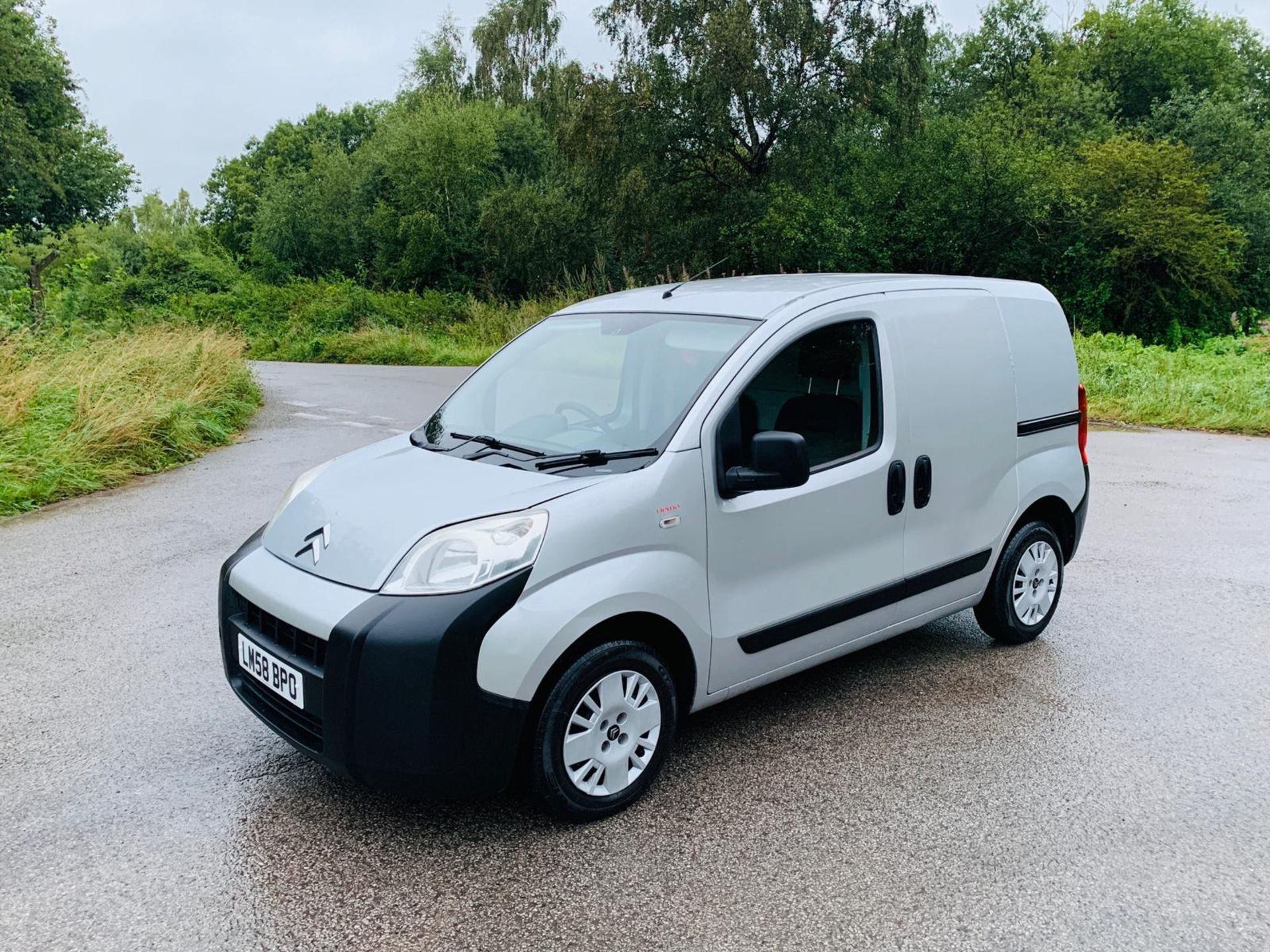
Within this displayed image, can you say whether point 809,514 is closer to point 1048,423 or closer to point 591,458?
point 591,458

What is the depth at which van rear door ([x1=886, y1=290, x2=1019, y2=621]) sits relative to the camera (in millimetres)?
4191

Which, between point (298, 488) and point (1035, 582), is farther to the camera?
point (1035, 582)

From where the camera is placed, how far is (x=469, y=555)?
10.2 ft

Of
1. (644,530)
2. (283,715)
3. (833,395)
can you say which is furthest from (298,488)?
(833,395)

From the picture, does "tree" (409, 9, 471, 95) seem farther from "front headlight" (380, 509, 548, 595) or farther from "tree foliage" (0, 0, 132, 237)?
"front headlight" (380, 509, 548, 595)

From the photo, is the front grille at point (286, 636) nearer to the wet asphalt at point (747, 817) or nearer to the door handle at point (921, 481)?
the wet asphalt at point (747, 817)

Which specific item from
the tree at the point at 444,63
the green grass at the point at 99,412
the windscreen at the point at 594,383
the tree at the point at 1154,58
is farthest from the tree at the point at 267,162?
the windscreen at the point at 594,383

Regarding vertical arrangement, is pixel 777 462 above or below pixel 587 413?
below

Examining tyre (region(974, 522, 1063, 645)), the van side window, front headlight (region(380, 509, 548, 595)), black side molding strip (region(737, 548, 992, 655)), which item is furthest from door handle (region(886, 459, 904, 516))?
front headlight (region(380, 509, 548, 595))

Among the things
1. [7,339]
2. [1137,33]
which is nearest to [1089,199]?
[1137,33]

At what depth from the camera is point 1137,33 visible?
38.3 meters

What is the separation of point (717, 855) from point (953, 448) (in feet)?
6.85

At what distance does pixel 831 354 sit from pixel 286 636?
91.5 inches

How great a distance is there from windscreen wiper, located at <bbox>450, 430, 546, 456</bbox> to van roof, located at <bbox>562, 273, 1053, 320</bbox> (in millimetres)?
867
